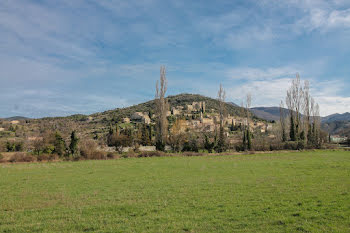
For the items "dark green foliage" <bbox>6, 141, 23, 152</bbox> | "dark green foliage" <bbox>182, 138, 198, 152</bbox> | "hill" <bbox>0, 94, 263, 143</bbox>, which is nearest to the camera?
"dark green foliage" <bbox>182, 138, 198, 152</bbox>

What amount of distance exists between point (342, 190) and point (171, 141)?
1451 inches

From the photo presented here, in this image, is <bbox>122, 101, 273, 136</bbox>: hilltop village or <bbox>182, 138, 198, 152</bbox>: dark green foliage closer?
<bbox>182, 138, 198, 152</bbox>: dark green foliage

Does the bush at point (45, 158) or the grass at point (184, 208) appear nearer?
the grass at point (184, 208)

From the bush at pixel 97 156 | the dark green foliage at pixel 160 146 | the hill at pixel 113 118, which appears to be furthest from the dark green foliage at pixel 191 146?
the hill at pixel 113 118

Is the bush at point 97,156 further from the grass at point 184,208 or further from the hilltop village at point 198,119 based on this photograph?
the hilltop village at point 198,119

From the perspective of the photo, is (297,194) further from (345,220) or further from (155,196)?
(155,196)

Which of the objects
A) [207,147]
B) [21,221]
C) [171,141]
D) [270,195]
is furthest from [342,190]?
[171,141]

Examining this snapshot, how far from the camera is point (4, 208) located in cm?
850

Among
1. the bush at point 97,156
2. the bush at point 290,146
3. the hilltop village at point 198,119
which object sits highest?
the hilltop village at point 198,119

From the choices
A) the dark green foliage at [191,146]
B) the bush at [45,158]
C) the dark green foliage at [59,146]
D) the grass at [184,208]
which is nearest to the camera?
the grass at [184,208]

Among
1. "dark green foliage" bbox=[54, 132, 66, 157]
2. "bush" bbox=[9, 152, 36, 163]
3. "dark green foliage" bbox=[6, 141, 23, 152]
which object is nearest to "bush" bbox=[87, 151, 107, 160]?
"dark green foliage" bbox=[54, 132, 66, 157]

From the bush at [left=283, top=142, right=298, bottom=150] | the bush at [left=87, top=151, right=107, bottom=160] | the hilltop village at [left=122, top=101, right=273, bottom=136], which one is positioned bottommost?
the bush at [left=87, top=151, right=107, bottom=160]

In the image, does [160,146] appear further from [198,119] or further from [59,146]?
[198,119]

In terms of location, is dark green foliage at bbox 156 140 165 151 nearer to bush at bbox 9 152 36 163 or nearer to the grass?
bush at bbox 9 152 36 163
